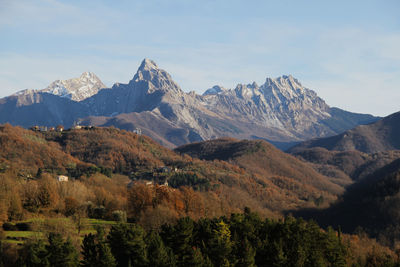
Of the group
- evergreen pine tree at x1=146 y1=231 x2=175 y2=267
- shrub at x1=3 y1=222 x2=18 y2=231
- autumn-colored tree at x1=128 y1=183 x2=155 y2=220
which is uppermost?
autumn-colored tree at x1=128 y1=183 x2=155 y2=220

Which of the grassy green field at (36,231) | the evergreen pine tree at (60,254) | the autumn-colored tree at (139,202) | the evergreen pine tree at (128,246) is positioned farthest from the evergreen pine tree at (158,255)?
the autumn-colored tree at (139,202)

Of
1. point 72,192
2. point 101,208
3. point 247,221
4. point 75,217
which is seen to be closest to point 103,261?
point 75,217

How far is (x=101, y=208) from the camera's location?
11206 cm

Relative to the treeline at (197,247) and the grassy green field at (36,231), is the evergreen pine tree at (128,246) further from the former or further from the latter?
the grassy green field at (36,231)

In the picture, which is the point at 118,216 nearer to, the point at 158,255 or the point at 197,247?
the point at 197,247

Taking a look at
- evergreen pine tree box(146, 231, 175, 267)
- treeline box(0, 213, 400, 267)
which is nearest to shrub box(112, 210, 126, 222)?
treeline box(0, 213, 400, 267)

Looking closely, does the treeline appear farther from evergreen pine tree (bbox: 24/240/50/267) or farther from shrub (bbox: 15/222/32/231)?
shrub (bbox: 15/222/32/231)

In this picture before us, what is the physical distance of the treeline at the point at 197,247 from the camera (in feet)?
214

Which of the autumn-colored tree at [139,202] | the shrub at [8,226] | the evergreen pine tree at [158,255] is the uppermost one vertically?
the autumn-colored tree at [139,202]

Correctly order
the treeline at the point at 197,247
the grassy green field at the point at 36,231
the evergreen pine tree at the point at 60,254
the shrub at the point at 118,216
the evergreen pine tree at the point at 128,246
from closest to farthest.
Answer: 1. the evergreen pine tree at the point at 60,254
2. the treeline at the point at 197,247
3. the evergreen pine tree at the point at 128,246
4. the grassy green field at the point at 36,231
5. the shrub at the point at 118,216

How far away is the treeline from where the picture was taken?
214 ft

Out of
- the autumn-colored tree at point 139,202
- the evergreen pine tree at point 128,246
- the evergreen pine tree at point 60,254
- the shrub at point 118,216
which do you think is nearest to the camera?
the evergreen pine tree at point 60,254

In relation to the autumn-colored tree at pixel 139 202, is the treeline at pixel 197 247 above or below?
below

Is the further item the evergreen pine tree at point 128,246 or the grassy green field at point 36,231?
the grassy green field at point 36,231
